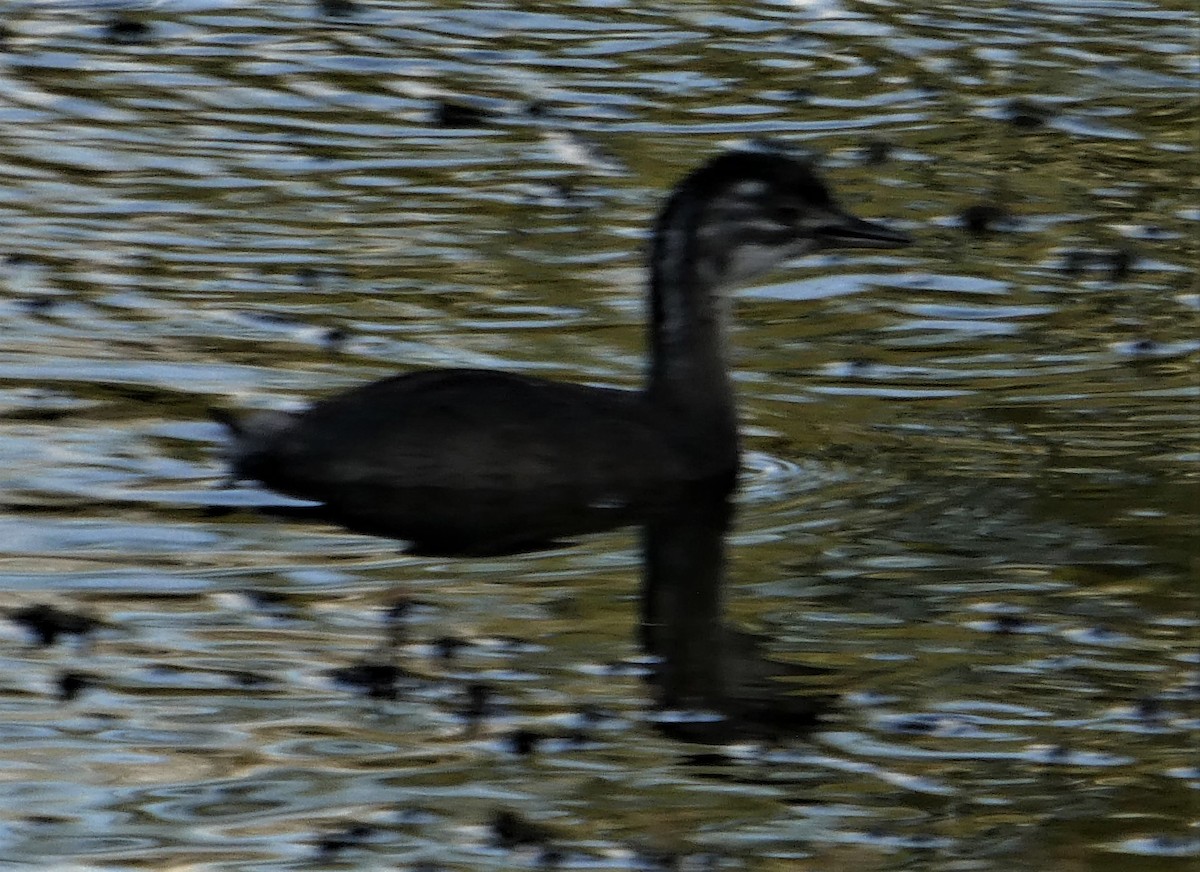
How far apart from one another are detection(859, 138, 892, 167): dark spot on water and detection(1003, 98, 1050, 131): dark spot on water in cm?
87

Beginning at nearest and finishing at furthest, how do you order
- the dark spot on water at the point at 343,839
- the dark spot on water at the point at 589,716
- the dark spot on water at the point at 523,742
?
the dark spot on water at the point at 343,839, the dark spot on water at the point at 523,742, the dark spot on water at the point at 589,716

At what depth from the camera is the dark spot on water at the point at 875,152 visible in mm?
16031

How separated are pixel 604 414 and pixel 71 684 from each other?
2845 millimetres

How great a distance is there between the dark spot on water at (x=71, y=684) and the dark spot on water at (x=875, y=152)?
785 cm

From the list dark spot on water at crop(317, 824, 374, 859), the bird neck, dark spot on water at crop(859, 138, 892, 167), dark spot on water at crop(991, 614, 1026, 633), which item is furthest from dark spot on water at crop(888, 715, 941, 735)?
dark spot on water at crop(859, 138, 892, 167)

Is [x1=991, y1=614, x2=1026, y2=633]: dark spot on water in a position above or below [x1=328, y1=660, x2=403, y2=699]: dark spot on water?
below

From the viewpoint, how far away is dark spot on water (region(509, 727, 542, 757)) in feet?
27.3

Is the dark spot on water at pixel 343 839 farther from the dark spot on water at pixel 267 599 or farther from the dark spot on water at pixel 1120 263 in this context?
the dark spot on water at pixel 1120 263

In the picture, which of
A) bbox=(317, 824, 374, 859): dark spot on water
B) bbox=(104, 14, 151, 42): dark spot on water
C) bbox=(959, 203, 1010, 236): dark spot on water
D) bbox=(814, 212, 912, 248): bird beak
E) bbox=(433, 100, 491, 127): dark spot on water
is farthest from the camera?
bbox=(104, 14, 151, 42): dark spot on water

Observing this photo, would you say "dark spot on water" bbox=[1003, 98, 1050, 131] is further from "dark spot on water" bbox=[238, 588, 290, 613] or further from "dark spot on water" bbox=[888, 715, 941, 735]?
"dark spot on water" bbox=[888, 715, 941, 735]

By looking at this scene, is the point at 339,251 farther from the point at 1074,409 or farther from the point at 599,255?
the point at 1074,409

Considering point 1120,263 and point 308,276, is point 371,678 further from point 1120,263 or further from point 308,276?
point 1120,263

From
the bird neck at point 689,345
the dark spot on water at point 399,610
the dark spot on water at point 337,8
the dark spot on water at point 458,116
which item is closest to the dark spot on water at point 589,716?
the dark spot on water at point 399,610

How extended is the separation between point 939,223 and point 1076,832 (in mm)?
7271
